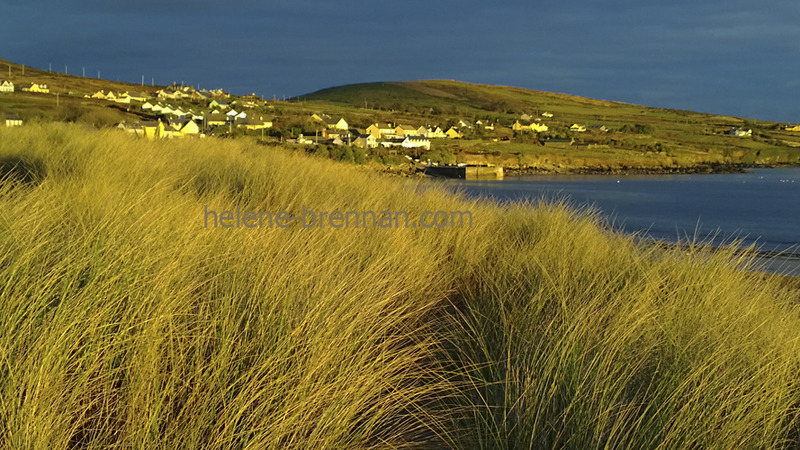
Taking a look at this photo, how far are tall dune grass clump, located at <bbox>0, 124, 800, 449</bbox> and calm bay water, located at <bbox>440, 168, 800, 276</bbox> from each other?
4548 mm

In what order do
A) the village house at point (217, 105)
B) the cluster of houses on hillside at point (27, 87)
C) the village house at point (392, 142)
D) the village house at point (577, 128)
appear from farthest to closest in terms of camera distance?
the village house at point (577, 128) → the village house at point (217, 105) → the village house at point (392, 142) → the cluster of houses on hillside at point (27, 87)

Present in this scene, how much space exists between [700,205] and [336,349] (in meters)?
35.9

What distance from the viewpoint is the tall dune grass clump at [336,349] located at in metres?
1.77

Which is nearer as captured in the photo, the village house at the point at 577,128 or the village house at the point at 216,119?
the village house at the point at 216,119

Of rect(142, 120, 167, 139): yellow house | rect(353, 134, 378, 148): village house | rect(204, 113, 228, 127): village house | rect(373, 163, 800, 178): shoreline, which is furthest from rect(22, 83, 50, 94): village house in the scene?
rect(142, 120, 167, 139): yellow house

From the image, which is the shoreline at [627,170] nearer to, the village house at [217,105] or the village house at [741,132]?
the village house at [741,132]

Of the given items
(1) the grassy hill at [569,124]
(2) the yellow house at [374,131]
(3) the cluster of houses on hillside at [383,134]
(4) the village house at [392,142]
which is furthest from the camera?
(1) the grassy hill at [569,124]

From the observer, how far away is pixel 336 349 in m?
2.16

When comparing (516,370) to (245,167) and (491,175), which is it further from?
(491,175)

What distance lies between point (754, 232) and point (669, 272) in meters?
21.2

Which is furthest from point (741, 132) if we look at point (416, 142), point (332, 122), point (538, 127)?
point (332, 122)

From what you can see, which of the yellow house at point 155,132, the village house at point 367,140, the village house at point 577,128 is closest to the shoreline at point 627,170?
the village house at point 367,140

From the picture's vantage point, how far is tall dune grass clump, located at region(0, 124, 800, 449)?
1.77 metres

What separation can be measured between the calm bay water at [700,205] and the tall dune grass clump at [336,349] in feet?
14.9
